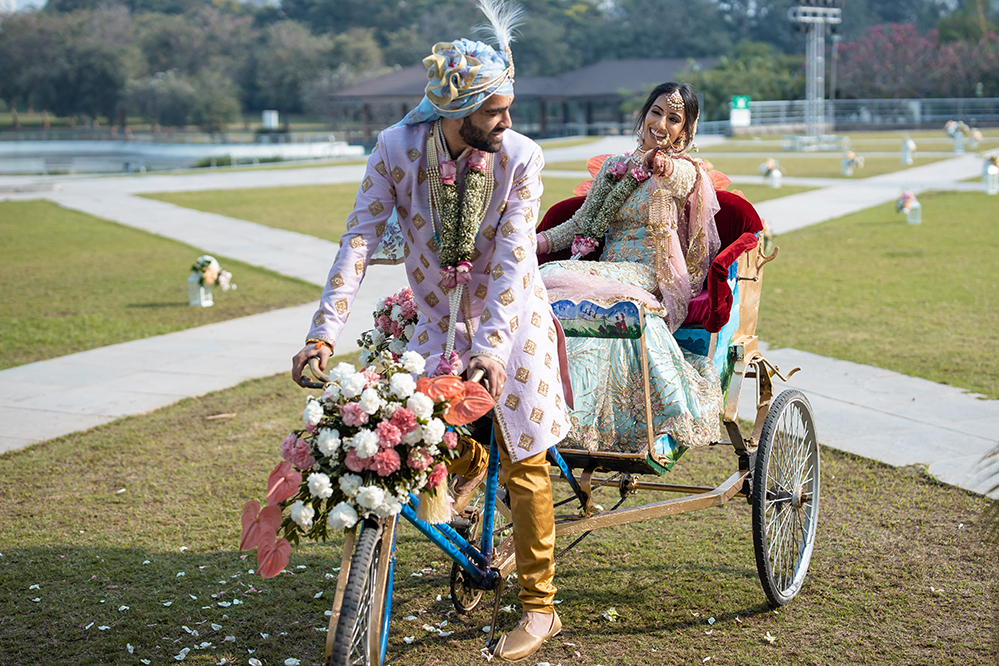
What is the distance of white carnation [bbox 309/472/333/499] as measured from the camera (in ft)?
7.72

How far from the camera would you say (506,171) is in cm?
276

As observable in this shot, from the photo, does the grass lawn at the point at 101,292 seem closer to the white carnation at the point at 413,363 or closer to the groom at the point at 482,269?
the groom at the point at 482,269

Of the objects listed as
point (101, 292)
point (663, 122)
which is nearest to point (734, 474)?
point (663, 122)

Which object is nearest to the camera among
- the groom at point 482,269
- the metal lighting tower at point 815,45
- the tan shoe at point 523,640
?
the groom at point 482,269

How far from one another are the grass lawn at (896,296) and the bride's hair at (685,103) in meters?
3.19

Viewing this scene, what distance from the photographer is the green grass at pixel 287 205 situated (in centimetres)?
1588

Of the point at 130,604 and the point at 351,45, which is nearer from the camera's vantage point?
the point at 130,604

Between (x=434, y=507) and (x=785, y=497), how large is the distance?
1.75 m

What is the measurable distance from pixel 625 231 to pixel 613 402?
0.94 meters

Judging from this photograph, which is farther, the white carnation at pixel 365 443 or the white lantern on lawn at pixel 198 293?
the white lantern on lawn at pixel 198 293

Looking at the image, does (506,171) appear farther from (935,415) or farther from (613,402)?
(935,415)

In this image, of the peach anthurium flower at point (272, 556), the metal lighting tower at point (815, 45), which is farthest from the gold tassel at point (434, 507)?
the metal lighting tower at point (815, 45)

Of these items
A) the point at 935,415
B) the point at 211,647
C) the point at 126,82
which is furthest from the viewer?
the point at 126,82

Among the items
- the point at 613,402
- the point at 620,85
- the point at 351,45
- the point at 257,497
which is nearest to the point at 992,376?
the point at 613,402
